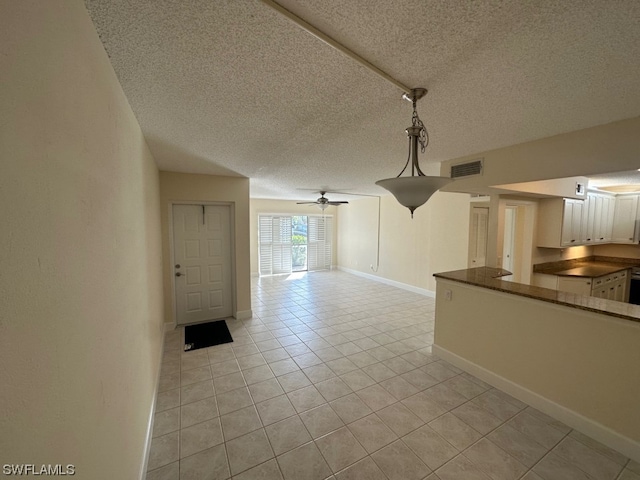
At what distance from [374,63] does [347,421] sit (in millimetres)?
2477

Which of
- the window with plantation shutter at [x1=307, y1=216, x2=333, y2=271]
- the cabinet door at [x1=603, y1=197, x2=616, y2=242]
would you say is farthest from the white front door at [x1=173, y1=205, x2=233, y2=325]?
the cabinet door at [x1=603, y1=197, x2=616, y2=242]

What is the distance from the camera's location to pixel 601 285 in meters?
4.03

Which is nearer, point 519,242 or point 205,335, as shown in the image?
point 205,335

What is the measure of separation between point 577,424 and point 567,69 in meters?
2.56

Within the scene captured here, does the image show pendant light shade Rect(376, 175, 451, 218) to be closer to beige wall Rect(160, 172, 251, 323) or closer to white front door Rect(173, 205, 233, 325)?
beige wall Rect(160, 172, 251, 323)

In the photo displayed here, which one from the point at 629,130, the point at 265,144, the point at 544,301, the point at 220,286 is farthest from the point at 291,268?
the point at 629,130

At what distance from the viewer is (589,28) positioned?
1.01m

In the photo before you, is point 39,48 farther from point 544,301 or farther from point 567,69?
point 544,301

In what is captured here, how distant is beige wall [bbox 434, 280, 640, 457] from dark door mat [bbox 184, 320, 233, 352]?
3009mm

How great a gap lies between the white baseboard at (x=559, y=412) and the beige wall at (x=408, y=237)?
2.58 m

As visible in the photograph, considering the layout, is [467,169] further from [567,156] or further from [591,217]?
[591,217]

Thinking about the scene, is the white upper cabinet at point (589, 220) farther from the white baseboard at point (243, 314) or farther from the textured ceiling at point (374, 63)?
the white baseboard at point (243, 314)

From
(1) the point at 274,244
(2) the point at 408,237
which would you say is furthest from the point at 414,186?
(1) the point at 274,244

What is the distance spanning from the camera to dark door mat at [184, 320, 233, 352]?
3.44 metres
